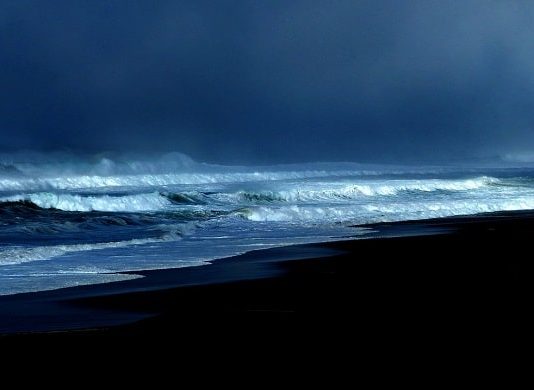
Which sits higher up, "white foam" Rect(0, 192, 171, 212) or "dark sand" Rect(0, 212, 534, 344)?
"white foam" Rect(0, 192, 171, 212)

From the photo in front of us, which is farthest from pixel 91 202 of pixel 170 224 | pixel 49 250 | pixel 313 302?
pixel 313 302

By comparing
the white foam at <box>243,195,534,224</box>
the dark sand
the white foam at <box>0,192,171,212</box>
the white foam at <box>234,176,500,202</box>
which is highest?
the white foam at <box>0,192,171,212</box>

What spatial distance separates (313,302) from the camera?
24.9ft

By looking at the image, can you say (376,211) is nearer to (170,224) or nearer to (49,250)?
(170,224)

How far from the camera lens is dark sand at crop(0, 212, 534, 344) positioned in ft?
20.4

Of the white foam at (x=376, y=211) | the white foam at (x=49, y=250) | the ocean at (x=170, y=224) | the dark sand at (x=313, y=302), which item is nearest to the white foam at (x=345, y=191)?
the ocean at (x=170, y=224)

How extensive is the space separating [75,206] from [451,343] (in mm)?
20771

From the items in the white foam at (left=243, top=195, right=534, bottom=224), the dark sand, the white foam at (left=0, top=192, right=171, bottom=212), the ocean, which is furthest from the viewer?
the white foam at (left=0, top=192, right=171, bottom=212)

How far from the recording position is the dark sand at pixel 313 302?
6.21m

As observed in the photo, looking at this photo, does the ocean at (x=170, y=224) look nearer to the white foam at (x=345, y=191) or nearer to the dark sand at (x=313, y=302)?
the white foam at (x=345, y=191)

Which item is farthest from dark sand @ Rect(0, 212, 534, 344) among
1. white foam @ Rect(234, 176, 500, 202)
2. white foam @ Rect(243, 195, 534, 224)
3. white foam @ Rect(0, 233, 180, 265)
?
white foam @ Rect(234, 176, 500, 202)

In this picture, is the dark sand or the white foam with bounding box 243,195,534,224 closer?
the dark sand

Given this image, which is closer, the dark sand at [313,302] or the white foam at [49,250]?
the dark sand at [313,302]

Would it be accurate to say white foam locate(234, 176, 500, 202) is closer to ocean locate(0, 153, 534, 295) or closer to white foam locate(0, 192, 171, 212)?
ocean locate(0, 153, 534, 295)
